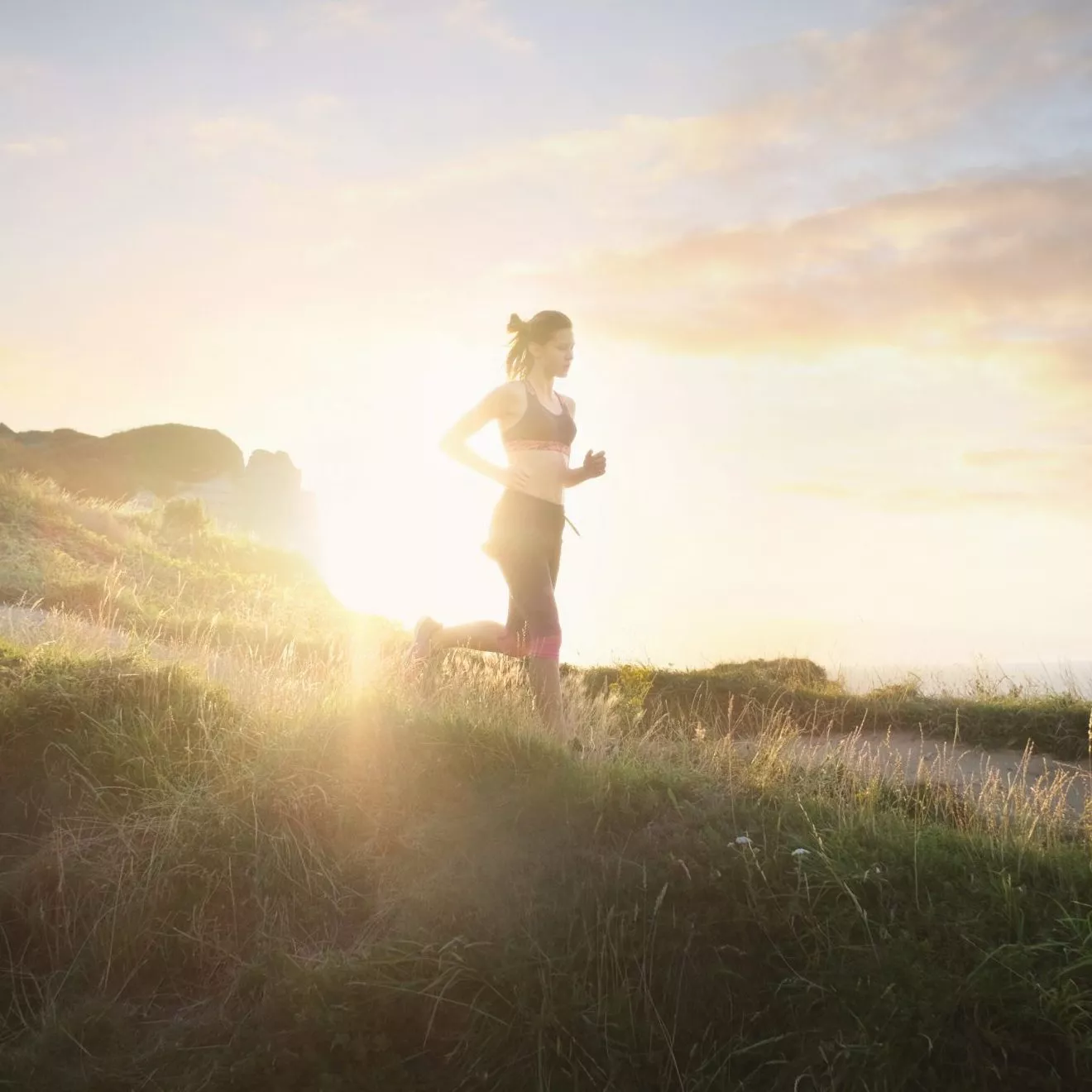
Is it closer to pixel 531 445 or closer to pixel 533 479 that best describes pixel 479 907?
pixel 533 479

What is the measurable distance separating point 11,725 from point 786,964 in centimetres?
498

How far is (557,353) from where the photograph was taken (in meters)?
6.51

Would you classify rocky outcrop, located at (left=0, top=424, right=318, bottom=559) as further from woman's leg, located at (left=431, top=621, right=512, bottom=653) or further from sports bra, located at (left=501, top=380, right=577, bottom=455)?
sports bra, located at (left=501, top=380, right=577, bottom=455)

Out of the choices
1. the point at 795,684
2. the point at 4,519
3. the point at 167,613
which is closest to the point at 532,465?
the point at 795,684

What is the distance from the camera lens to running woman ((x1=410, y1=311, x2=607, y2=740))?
6.34m

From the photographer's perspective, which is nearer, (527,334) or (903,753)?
(527,334)

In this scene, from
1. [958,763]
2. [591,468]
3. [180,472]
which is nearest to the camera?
[591,468]

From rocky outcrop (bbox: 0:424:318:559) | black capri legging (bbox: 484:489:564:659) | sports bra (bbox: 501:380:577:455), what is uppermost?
rocky outcrop (bbox: 0:424:318:559)

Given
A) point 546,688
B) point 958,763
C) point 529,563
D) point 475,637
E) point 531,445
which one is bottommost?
point 958,763

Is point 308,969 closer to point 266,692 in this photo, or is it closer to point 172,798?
point 172,798

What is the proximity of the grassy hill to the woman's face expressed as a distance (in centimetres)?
221

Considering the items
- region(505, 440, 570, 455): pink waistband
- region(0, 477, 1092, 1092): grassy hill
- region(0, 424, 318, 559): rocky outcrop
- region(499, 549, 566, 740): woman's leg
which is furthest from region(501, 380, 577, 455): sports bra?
region(0, 424, 318, 559): rocky outcrop

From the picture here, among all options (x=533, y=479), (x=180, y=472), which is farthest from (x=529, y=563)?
(x=180, y=472)

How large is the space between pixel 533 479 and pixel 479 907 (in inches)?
113
